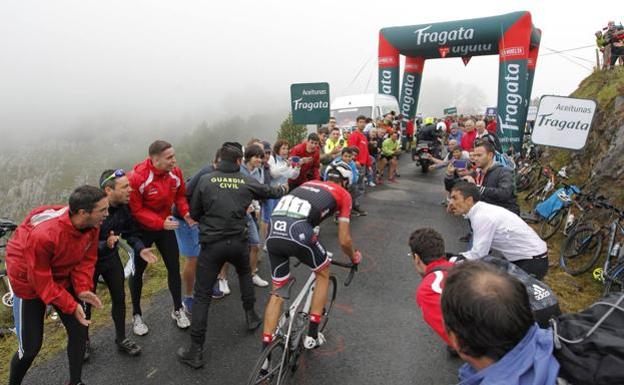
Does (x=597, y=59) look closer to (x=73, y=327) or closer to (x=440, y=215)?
(x=440, y=215)

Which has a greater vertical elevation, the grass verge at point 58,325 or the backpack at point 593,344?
the backpack at point 593,344

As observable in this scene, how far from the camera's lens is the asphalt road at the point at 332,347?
11.9 feet

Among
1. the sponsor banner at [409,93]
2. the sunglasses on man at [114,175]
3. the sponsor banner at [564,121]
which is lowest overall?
the sunglasses on man at [114,175]

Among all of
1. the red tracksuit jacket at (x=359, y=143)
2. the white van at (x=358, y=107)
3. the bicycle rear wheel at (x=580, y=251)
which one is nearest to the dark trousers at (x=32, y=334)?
the bicycle rear wheel at (x=580, y=251)

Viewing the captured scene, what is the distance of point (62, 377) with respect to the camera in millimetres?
3656

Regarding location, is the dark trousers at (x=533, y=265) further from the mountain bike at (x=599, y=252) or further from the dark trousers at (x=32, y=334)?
the dark trousers at (x=32, y=334)

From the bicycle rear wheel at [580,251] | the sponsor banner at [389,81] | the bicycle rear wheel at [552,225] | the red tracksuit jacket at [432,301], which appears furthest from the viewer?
the sponsor banner at [389,81]

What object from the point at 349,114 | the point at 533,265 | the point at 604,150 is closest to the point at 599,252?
the point at 533,265

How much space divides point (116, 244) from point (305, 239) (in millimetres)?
1851

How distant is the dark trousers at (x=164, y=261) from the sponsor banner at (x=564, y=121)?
21.2 ft

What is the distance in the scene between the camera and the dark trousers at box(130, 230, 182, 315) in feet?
13.5

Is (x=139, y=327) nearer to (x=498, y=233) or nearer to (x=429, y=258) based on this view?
(x=429, y=258)

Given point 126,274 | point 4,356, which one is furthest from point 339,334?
point 4,356

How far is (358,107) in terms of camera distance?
603 inches
